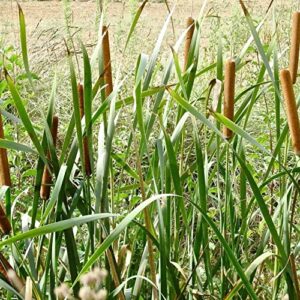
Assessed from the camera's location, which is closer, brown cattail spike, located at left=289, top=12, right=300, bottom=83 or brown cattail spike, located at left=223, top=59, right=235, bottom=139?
brown cattail spike, located at left=223, top=59, right=235, bottom=139

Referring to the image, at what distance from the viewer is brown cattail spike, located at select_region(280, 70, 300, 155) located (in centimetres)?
114

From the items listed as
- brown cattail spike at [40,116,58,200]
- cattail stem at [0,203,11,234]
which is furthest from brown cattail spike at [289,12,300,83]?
cattail stem at [0,203,11,234]

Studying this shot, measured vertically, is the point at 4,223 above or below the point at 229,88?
below

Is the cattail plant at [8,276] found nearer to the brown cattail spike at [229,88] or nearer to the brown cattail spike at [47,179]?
the brown cattail spike at [47,179]

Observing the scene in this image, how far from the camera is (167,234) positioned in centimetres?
132

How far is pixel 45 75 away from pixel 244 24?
3.95 ft

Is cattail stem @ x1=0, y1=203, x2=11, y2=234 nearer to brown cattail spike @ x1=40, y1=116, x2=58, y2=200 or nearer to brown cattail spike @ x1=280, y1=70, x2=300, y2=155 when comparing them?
brown cattail spike @ x1=40, y1=116, x2=58, y2=200

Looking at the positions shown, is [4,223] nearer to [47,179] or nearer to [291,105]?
[47,179]

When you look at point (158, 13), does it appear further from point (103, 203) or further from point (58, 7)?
point (103, 203)

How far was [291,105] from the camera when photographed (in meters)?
1.16

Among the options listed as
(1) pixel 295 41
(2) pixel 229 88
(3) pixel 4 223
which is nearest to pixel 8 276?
(3) pixel 4 223

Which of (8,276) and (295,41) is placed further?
(295,41)

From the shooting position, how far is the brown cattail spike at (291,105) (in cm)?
114

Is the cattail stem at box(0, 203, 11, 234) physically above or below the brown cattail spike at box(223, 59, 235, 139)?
below
